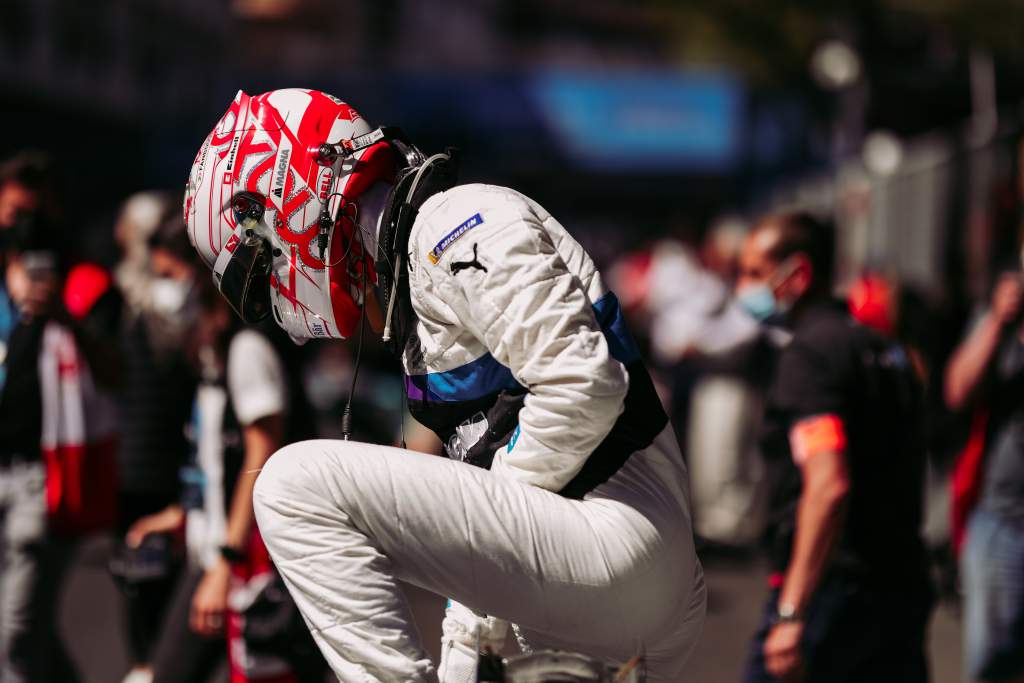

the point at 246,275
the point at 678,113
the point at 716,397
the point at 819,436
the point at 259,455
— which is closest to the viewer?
the point at 246,275

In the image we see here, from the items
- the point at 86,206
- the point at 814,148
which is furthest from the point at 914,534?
the point at 86,206

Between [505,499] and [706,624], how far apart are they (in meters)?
5.41

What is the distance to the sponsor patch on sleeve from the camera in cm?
420

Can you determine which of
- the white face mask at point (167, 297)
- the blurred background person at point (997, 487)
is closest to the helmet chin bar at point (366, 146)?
the blurred background person at point (997, 487)

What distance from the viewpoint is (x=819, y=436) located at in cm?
422

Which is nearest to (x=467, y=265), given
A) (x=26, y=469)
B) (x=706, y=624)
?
(x=26, y=469)

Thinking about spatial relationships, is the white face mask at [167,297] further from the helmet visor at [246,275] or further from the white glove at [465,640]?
the white glove at [465,640]

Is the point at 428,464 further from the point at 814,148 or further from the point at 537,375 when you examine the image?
the point at 814,148

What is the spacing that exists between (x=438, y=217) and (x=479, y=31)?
72211 millimetres

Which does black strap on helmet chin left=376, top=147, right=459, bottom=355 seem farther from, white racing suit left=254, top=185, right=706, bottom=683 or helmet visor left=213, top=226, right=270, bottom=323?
helmet visor left=213, top=226, right=270, bottom=323

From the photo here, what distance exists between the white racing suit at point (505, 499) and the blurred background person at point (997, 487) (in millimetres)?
2872

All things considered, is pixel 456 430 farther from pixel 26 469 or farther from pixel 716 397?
pixel 716 397

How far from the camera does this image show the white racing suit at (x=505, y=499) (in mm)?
2516

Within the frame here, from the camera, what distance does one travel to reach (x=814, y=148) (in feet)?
83.3
